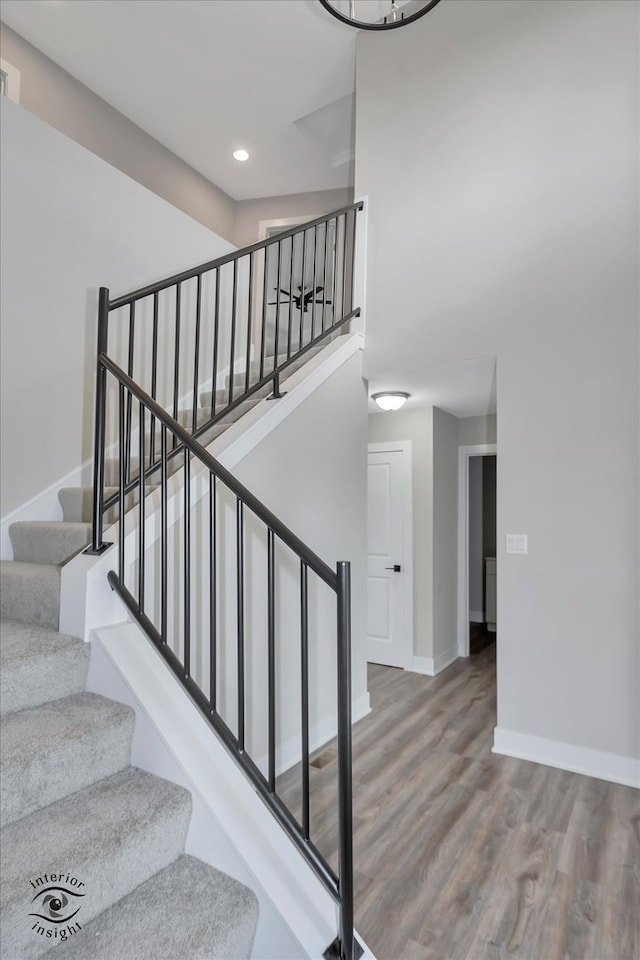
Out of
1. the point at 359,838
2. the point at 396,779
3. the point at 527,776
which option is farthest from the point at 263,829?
the point at 527,776

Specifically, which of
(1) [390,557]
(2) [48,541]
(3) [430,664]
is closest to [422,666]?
(3) [430,664]

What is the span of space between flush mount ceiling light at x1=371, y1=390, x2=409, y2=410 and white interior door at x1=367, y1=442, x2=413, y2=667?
70cm

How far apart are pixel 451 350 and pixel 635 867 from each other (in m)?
2.64

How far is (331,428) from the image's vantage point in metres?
3.25

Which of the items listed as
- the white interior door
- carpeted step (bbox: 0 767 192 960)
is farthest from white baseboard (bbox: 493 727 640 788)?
carpeted step (bbox: 0 767 192 960)

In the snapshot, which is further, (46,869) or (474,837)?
(474,837)

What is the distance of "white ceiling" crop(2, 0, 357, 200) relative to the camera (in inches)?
144

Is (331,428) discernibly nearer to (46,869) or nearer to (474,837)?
(474,837)

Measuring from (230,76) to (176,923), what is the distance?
5.23m

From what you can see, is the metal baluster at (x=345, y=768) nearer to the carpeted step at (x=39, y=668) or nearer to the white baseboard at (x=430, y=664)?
the carpeted step at (x=39, y=668)

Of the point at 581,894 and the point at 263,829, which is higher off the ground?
the point at 263,829

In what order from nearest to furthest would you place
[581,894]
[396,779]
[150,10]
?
[581,894] → [396,779] → [150,10]

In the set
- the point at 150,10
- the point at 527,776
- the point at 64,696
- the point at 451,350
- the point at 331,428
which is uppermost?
the point at 150,10

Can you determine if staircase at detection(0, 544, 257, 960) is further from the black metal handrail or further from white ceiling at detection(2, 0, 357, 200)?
white ceiling at detection(2, 0, 357, 200)
